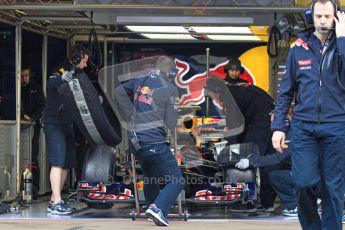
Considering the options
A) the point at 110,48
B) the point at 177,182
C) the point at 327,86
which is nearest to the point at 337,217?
the point at 327,86

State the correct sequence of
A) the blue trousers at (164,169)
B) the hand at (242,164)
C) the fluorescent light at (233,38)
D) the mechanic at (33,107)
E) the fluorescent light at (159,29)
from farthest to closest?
the fluorescent light at (233,38), the mechanic at (33,107), the fluorescent light at (159,29), the hand at (242,164), the blue trousers at (164,169)

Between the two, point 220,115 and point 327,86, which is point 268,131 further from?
point 327,86

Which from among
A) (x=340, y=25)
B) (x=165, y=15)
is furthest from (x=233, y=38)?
(x=340, y=25)

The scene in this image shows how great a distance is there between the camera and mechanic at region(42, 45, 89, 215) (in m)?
9.23

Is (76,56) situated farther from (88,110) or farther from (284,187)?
(284,187)

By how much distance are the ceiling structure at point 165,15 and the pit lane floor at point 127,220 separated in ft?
7.59

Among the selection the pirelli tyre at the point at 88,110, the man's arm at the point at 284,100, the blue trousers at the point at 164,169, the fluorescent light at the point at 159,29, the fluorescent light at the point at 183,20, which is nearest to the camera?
the man's arm at the point at 284,100

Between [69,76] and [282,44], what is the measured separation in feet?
11.1

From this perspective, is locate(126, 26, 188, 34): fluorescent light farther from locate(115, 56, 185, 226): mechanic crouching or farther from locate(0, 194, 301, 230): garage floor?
locate(0, 194, 301, 230): garage floor

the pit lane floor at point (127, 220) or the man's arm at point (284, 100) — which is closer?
the man's arm at point (284, 100)

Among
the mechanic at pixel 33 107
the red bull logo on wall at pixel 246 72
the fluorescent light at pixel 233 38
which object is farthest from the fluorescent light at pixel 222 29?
the mechanic at pixel 33 107

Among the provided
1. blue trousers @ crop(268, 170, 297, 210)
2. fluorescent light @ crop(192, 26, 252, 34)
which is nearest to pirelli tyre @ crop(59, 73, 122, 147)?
blue trousers @ crop(268, 170, 297, 210)

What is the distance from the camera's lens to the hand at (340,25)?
18.3 feet

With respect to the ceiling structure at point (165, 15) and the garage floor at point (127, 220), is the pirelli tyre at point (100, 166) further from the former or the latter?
the ceiling structure at point (165, 15)
